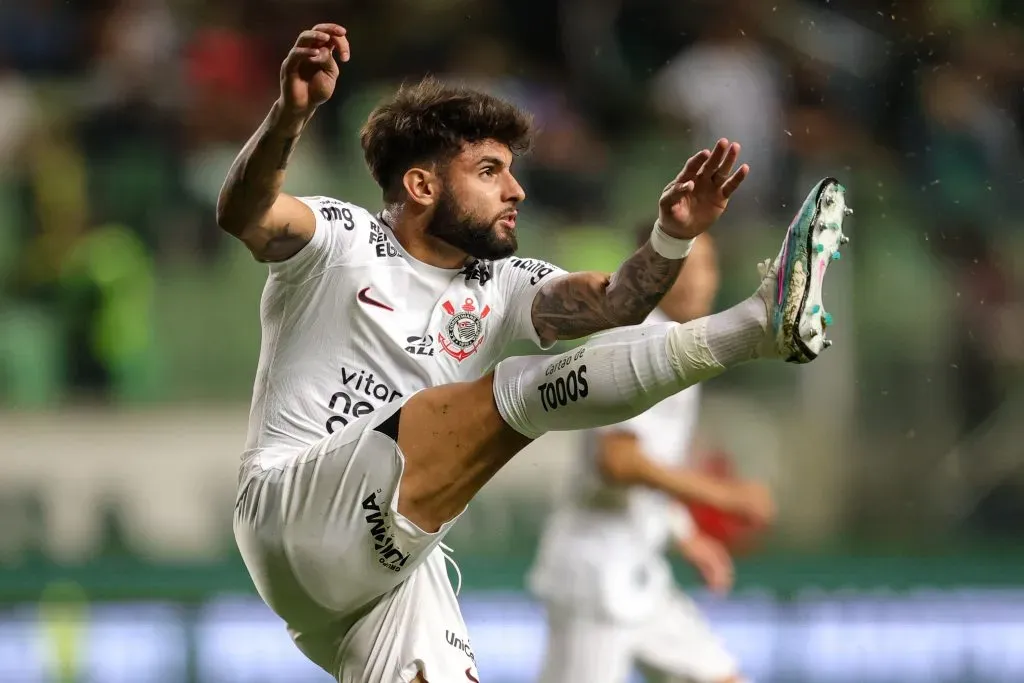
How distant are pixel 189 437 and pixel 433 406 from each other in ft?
13.8

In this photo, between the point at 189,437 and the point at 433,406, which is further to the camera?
the point at 189,437

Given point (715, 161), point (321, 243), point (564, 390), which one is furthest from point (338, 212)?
point (715, 161)

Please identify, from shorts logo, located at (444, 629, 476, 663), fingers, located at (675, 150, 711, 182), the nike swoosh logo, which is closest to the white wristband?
fingers, located at (675, 150, 711, 182)

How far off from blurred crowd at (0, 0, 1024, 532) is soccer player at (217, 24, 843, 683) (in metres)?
3.40

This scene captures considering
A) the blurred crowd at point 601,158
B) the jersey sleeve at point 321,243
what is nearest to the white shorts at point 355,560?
the jersey sleeve at point 321,243

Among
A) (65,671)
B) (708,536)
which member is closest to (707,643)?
(708,536)

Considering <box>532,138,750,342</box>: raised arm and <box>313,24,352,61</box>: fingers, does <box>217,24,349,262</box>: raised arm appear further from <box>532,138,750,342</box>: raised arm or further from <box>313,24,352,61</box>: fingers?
<box>532,138,750,342</box>: raised arm

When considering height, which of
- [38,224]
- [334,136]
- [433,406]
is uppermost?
[334,136]

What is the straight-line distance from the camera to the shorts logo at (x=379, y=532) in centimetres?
381

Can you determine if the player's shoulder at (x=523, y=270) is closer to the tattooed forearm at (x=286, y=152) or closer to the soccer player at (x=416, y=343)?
the soccer player at (x=416, y=343)

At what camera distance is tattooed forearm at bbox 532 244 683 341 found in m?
3.96

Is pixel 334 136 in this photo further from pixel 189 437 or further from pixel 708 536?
pixel 708 536

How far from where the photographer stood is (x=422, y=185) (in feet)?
13.8

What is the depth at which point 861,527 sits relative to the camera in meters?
7.85
